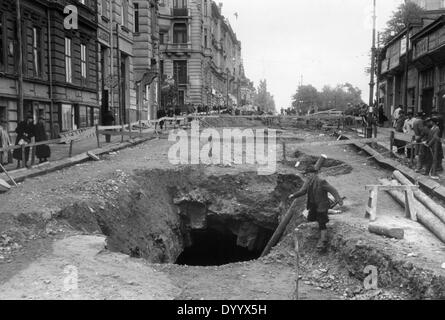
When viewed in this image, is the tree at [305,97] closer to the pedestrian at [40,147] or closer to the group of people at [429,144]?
the group of people at [429,144]

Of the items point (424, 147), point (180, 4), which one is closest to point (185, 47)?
point (180, 4)

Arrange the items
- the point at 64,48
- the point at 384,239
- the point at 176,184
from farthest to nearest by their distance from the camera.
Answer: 1. the point at 64,48
2. the point at 176,184
3. the point at 384,239

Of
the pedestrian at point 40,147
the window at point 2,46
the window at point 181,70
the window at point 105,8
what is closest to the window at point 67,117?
the window at point 2,46

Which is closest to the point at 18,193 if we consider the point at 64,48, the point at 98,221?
the point at 98,221

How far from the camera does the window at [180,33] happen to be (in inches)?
2231

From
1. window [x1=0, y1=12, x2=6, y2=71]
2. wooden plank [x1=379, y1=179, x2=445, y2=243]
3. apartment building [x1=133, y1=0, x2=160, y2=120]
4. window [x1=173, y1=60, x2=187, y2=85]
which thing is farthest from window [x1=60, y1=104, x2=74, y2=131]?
window [x1=173, y1=60, x2=187, y2=85]

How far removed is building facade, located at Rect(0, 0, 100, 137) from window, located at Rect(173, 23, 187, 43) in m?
31.8

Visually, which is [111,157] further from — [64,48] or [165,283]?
[165,283]

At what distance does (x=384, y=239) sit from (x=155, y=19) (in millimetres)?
34113

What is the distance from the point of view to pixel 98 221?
379 inches

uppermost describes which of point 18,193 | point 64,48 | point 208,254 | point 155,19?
point 155,19

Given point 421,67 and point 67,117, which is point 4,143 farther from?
point 421,67

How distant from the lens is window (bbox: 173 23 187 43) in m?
56.7
